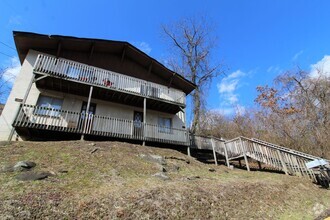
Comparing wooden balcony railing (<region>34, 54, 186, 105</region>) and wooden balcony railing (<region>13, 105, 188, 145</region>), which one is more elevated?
wooden balcony railing (<region>34, 54, 186, 105</region>)

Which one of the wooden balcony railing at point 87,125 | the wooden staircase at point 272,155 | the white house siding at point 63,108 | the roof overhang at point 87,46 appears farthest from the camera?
the roof overhang at point 87,46

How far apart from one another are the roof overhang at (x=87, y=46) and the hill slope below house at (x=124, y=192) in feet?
24.7

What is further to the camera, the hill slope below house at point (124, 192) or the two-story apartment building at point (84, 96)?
the two-story apartment building at point (84, 96)

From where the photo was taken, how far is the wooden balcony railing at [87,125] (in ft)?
33.5

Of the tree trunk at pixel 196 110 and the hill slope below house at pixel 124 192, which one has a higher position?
the tree trunk at pixel 196 110

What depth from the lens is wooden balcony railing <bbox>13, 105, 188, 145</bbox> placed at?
10.2 m

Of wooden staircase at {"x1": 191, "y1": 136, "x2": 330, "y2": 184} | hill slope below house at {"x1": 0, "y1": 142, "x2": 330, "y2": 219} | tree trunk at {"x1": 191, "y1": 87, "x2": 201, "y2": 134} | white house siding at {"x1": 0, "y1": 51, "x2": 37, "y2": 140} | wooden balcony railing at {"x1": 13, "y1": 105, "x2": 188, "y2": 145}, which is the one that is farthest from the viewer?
tree trunk at {"x1": 191, "y1": 87, "x2": 201, "y2": 134}

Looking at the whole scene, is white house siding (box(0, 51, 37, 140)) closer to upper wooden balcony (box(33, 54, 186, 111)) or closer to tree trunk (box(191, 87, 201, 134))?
upper wooden balcony (box(33, 54, 186, 111))

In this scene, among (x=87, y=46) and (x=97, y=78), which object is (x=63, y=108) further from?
(x=87, y=46)

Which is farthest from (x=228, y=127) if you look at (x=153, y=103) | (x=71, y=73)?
(x=71, y=73)

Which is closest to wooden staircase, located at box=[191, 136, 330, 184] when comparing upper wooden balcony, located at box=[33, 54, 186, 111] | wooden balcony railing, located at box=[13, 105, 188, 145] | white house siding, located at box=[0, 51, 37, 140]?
wooden balcony railing, located at box=[13, 105, 188, 145]

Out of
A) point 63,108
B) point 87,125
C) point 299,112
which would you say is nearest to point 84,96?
point 63,108

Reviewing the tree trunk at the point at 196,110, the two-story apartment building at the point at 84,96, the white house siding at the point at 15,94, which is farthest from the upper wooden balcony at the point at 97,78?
the tree trunk at the point at 196,110

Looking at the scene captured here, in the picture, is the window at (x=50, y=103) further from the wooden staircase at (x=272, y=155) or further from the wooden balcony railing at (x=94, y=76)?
the wooden staircase at (x=272, y=155)
